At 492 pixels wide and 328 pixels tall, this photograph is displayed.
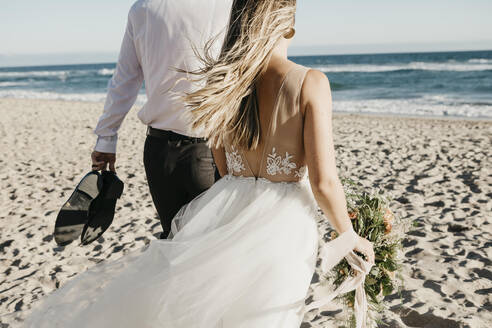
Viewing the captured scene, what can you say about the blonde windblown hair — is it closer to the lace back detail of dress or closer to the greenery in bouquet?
the lace back detail of dress

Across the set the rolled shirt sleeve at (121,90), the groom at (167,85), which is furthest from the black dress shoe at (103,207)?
the groom at (167,85)

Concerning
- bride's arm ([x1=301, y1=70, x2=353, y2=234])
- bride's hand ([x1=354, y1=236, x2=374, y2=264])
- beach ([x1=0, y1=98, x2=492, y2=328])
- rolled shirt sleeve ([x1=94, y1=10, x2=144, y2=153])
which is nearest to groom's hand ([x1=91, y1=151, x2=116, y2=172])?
rolled shirt sleeve ([x1=94, y1=10, x2=144, y2=153])

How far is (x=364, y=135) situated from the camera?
9812 millimetres

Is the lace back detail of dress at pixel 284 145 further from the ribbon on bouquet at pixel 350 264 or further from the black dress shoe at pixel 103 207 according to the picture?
the black dress shoe at pixel 103 207

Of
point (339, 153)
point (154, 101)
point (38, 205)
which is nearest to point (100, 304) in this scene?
point (154, 101)

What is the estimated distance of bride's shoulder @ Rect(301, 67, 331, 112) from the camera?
1.55 m

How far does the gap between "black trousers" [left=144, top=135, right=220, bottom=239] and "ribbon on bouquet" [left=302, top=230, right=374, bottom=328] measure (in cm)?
77

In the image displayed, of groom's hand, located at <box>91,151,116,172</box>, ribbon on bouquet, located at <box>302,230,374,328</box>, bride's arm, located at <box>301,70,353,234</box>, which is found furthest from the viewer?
groom's hand, located at <box>91,151,116,172</box>

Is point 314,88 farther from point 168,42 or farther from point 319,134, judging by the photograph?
point 168,42

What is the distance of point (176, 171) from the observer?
86.3 inches

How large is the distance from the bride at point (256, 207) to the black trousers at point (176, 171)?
1.13 ft

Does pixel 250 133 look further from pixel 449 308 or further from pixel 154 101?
pixel 449 308

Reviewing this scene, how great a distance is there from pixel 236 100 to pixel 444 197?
14.9 feet

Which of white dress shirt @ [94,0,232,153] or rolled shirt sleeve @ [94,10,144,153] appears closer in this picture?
white dress shirt @ [94,0,232,153]
